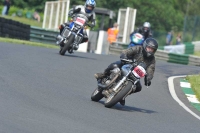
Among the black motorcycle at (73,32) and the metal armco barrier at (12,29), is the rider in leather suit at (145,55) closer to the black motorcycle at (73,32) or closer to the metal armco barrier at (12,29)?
the black motorcycle at (73,32)

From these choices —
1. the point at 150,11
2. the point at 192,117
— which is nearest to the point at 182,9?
the point at 150,11

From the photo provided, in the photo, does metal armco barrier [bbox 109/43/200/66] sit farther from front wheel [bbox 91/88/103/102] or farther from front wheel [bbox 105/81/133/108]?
front wheel [bbox 105/81/133/108]

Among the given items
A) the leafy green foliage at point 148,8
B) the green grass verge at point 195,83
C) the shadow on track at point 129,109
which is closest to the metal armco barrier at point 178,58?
the green grass verge at point 195,83

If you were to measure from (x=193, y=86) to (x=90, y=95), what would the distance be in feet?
13.6

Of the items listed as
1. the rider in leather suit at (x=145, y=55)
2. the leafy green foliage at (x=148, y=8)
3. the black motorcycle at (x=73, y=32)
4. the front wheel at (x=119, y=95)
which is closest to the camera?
the front wheel at (x=119, y=95)

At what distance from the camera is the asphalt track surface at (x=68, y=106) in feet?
25.6

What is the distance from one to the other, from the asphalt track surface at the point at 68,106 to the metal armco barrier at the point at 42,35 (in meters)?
16.0

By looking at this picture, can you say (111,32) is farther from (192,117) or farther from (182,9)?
(182,9)

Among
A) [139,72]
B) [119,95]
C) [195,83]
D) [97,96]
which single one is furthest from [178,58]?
[119,95]

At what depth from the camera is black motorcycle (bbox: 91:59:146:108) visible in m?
10.2

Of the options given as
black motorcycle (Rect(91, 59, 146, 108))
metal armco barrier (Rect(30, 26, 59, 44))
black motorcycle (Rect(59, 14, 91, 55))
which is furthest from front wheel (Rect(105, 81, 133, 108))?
metal armco barrier (Rect(30, 26, 59, 44))

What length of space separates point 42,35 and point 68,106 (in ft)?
75.4

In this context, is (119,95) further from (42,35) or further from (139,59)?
(42,35)

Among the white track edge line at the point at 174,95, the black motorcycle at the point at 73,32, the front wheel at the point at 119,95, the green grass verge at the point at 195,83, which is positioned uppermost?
the black motorcycle at the point at 73,32
